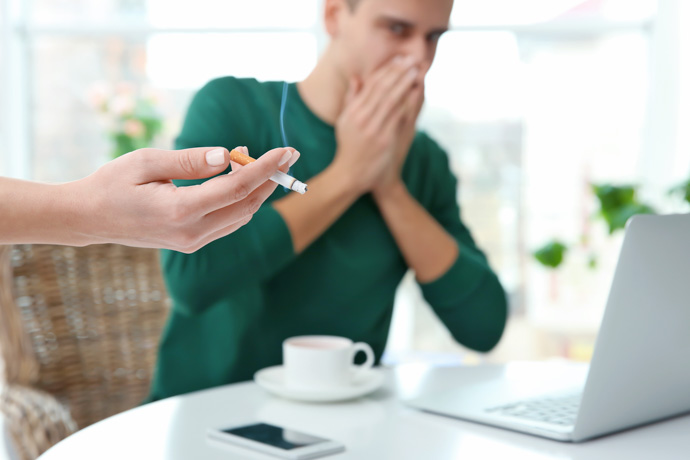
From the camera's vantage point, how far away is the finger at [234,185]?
0.54m

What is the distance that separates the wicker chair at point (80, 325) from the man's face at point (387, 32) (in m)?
0.55

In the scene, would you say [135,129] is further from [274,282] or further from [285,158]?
[285,158]

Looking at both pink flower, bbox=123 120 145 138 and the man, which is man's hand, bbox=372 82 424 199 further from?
pink flower, bbox=123 120 145 138

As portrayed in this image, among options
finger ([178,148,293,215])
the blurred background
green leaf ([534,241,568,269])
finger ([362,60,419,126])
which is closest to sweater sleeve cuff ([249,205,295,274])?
finger ([362,60,419,126])

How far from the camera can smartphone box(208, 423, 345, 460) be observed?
614mm

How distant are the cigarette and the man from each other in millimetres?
444

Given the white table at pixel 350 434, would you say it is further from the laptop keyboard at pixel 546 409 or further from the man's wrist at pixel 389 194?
the man's wrist at pixel 389 194

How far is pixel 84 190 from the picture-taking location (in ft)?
1.85

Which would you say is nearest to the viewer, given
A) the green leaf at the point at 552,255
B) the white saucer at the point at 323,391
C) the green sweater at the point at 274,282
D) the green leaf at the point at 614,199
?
the white saucer at the point at 323,391

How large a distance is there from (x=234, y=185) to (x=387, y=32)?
27.6 inches

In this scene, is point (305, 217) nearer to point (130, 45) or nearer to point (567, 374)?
point (567, 374)

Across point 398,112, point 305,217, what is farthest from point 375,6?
point 305,217

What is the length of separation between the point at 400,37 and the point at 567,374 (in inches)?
23.5

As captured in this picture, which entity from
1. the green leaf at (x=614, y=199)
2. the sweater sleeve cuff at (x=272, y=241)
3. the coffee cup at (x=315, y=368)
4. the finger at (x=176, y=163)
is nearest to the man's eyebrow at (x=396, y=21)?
the sweater sleeve cuff at (x=272, y=241)
